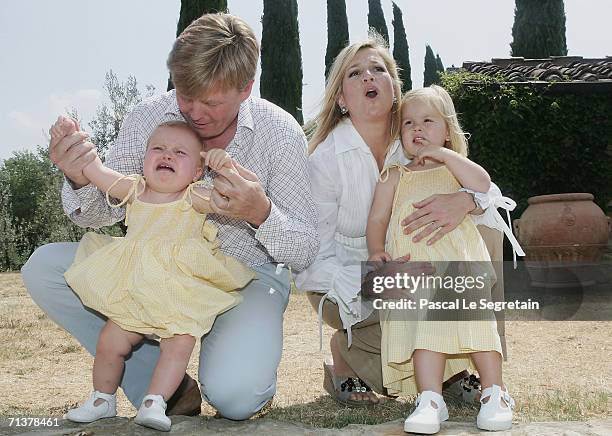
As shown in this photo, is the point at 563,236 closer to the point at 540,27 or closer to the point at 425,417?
the point at 425,417

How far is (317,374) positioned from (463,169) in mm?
1679

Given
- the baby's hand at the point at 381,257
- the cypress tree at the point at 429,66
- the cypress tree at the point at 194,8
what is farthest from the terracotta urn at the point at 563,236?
the cypress tree at the point at 429,66

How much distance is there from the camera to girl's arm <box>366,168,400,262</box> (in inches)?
116

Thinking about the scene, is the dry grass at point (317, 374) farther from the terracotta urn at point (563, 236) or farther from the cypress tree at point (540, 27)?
the cypress tree at point (540, 27)

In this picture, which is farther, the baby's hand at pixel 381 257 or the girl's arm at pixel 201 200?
the baby's hand at pixel 381 257

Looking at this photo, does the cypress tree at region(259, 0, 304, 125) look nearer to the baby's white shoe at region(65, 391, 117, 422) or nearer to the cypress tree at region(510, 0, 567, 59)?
the cypress tree at region(510, 0, 567, 59)

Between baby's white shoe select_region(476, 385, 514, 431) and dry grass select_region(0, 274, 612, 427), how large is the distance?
293 mm

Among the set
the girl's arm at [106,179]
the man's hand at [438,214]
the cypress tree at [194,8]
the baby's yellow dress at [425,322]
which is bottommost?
the baby's yellow dress at [425,322]

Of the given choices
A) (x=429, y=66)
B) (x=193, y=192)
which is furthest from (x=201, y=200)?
(x=429, y=66)

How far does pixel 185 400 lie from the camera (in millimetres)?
2814

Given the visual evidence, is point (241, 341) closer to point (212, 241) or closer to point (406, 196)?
point (212, 241)

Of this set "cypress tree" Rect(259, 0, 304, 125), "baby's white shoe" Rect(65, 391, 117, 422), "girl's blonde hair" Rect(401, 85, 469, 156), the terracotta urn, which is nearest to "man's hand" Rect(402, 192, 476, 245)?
"girl's blonde hair" Rect(401, 85, 469, 156)

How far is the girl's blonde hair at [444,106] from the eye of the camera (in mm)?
2994

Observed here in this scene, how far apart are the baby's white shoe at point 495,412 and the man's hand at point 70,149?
1655 millimetres
